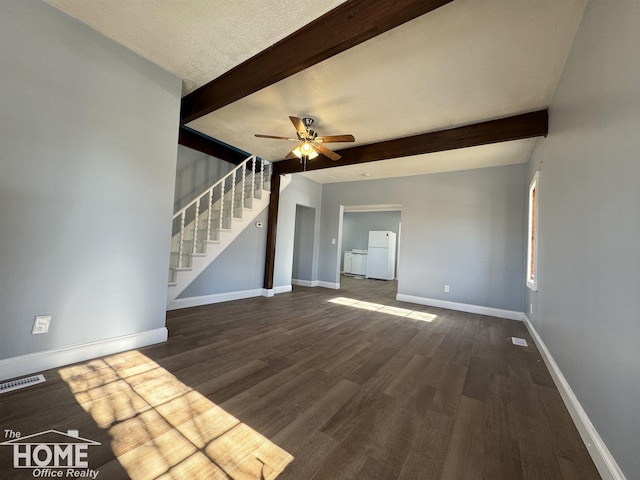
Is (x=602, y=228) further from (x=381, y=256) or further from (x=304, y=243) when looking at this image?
(x=381, y=256)

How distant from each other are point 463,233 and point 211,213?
15.3 feet

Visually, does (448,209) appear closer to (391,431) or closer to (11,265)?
(391,431)

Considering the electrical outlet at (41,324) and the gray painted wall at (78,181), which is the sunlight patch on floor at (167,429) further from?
the gray painted wall at (78,181)

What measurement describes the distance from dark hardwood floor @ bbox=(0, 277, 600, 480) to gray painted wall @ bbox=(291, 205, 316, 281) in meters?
3.74

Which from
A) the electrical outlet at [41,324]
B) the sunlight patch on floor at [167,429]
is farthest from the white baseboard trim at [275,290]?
the electrical outlet at [41,324]

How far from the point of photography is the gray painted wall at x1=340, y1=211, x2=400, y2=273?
9398mm

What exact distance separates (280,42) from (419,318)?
3935 millimetres

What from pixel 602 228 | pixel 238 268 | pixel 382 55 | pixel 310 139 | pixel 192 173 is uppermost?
pixel 382 55

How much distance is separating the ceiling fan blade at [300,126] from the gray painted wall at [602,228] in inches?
90.2

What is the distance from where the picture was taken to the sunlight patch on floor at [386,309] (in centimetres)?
404

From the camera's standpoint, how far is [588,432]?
1366 millimetres

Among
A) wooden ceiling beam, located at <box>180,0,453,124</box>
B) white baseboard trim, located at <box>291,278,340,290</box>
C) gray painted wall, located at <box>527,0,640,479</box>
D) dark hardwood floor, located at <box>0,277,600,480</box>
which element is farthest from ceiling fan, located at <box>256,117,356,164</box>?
white baseboard trim, located at <box>291,278,340,290</box>

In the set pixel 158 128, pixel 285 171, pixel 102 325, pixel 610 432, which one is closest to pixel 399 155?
pixel 285 171

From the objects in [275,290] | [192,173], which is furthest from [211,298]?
[192,173]
